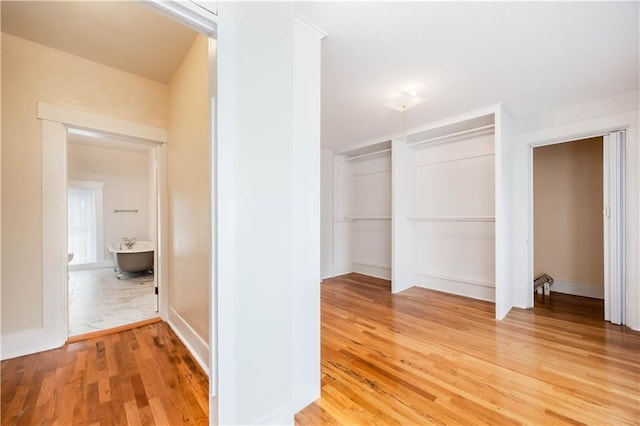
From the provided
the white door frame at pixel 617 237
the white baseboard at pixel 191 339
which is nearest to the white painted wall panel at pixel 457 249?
the white door frame at pixel 617 237

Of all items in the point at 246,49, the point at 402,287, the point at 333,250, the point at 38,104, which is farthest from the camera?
the point at 333,250

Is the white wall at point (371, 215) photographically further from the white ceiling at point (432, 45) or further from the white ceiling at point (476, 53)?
the white ceiling at point (432, 45)

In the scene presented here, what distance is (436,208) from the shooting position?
4.05m

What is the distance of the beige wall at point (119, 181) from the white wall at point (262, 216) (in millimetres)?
5489

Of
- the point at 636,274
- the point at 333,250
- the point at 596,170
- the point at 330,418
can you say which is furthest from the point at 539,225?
the point at 330,418

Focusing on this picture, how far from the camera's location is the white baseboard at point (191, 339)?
6.23ft

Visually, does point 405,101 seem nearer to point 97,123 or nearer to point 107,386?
point 97,123

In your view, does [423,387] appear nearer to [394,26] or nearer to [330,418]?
[330,418]

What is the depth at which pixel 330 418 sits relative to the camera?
4.68ft

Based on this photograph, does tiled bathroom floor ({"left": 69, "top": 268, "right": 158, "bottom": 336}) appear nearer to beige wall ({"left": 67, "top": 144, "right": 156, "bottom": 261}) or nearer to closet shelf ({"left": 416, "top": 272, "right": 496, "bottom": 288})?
beige wall ({"left": 67, "top": 144, "right": 156, "bottom": 261})

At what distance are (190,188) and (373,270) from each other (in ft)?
12.1

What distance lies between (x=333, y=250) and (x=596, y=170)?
13.4ft

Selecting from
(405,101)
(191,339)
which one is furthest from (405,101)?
(191,339)

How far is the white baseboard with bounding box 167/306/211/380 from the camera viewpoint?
1.90 metres
